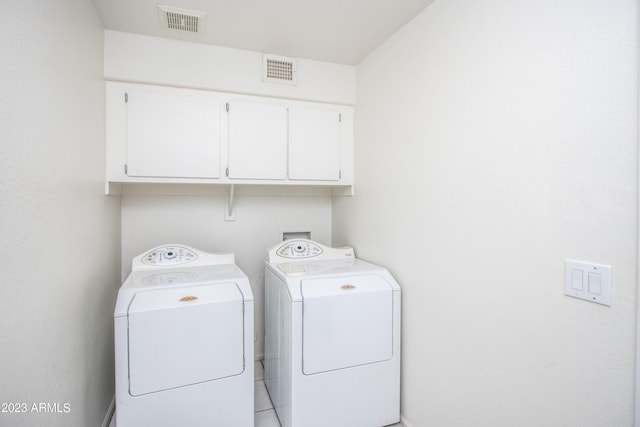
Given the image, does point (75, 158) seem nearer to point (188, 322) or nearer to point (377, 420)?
point (188, 322)

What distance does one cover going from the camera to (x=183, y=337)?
158 centimetres

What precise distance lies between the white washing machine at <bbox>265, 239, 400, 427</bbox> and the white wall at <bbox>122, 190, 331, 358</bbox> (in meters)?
0.80

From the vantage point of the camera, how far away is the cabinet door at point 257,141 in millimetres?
2344

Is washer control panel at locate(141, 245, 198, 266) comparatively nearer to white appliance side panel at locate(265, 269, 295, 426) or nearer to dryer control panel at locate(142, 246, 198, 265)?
dryer control panel at locate(142, 246, 198, 265)

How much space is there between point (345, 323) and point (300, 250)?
0.80 m

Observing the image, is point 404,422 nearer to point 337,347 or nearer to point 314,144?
point 337,347

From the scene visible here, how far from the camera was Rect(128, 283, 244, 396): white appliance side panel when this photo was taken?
4.99 feet

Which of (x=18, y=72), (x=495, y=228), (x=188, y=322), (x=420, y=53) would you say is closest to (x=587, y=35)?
(x=495, y=228)

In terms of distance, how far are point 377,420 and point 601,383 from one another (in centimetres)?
128

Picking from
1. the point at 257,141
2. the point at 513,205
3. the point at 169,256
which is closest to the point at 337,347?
the point at 513,205

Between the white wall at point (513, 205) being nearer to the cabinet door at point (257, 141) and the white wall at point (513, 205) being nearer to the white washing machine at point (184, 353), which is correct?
the cabinet door at point (257, 141)

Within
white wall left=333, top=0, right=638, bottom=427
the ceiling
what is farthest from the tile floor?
the ceiling

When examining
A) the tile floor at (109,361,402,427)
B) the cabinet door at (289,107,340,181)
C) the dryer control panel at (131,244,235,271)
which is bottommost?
the tile floor at (109,361,402,427)

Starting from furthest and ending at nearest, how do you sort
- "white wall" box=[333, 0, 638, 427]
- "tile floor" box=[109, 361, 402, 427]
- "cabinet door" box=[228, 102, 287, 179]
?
1. "cabinet door" box=[228, 102, 287, 179]
2. "tile floor" box=[109, 361, 402, 427]
3. "white wall" box=[333, 0, 638, 427]
